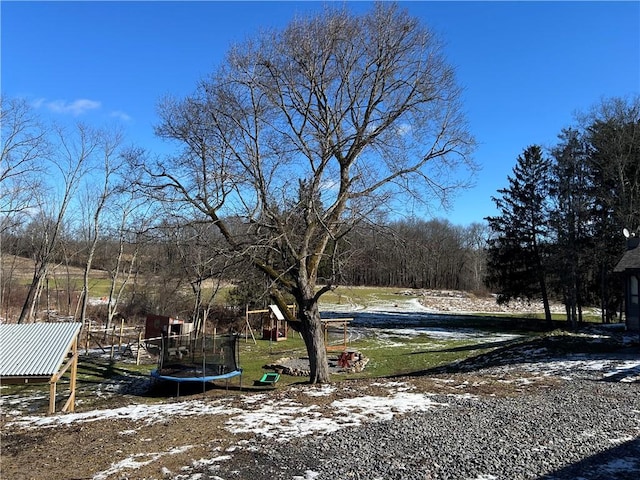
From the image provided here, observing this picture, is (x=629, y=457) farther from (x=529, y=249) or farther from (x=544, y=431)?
(x=529, y=249)

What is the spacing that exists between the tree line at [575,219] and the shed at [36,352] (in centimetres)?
2485

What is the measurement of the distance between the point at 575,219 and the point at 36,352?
1136 inches

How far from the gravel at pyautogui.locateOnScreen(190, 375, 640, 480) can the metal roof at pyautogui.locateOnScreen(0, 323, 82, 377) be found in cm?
500

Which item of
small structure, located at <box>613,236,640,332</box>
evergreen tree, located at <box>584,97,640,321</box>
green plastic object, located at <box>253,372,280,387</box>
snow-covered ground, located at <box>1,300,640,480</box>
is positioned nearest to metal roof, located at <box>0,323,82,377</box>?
snow-covered ground, located at <box>1,300,640,480</box>

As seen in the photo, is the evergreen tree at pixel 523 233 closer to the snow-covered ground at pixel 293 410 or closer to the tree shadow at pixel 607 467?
the snow-covered ground at pixel 293 410

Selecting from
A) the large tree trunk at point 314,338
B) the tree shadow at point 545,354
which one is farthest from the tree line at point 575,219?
the large tree trunk at point 314,338

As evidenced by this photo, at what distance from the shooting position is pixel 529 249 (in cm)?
3372

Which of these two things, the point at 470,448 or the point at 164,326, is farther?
the point at 164,326

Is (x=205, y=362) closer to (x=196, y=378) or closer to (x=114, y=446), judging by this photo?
(x=196, y=378)

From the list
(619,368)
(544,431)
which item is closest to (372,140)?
(544,431)

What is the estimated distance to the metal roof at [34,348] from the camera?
28.6 ft

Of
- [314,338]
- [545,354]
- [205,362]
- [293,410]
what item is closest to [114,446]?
[293,410]

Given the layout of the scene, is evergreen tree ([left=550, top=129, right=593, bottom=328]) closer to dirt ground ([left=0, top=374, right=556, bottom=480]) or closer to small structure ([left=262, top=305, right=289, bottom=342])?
small structure ([left=262, top=305, right=289, bottom=342])

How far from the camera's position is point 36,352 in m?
9.32
